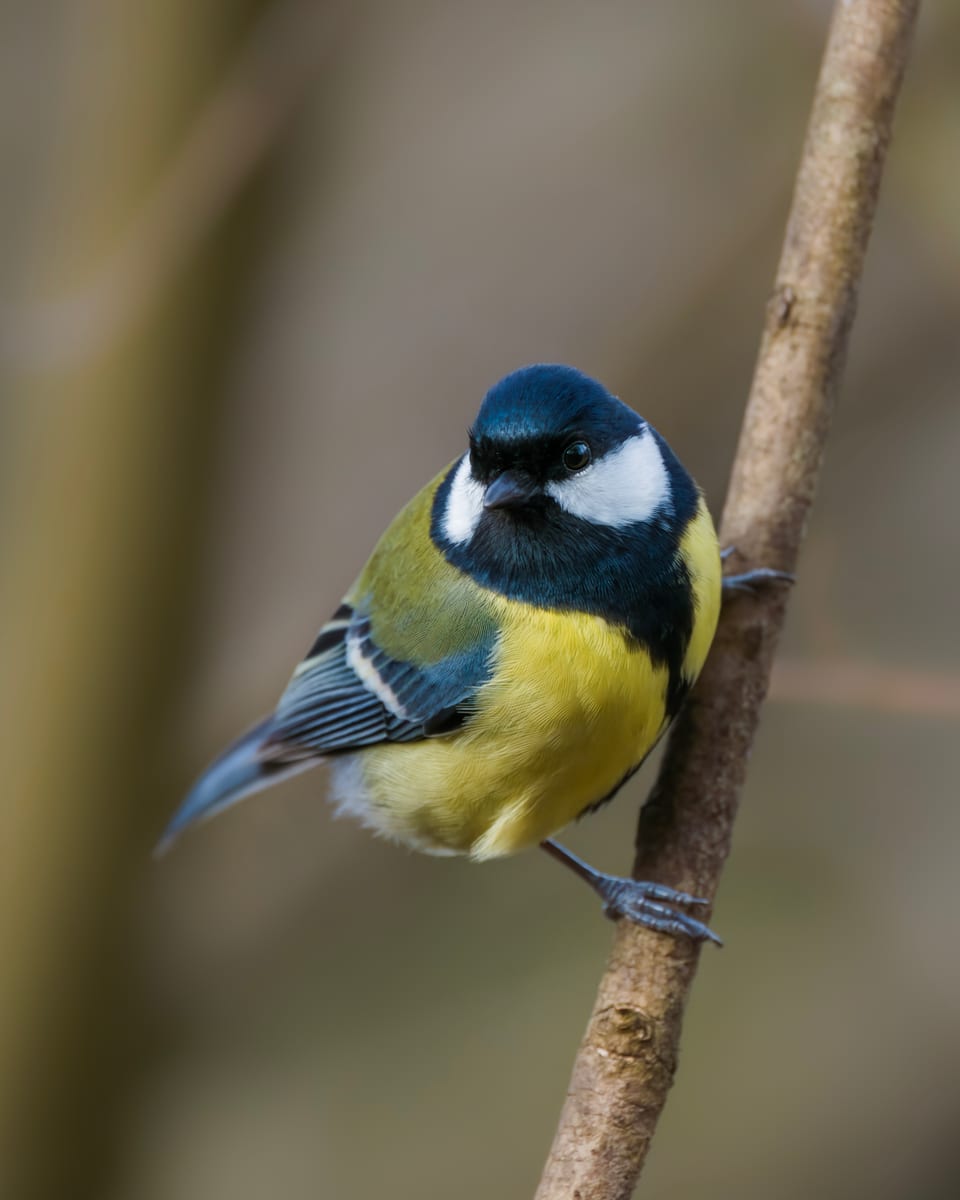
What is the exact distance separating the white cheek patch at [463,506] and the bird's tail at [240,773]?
0.59 meters

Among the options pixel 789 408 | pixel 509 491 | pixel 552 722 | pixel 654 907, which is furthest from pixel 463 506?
pixel 654 907

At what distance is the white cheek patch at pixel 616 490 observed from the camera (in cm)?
185

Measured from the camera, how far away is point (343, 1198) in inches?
152

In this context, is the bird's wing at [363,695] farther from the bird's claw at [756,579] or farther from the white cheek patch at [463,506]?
the bird's claw at [756,579]

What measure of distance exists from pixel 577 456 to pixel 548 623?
0.78ft

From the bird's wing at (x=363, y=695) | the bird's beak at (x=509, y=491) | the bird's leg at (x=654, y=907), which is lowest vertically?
the bird's leg at (x=654, y=907)

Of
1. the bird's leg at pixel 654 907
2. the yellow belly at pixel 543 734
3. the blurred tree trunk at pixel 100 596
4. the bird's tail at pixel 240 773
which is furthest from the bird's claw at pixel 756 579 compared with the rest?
the blurred tree trunk at pixel 100 596

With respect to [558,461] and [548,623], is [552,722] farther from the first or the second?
[558,461]

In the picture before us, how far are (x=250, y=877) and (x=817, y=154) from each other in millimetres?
2089

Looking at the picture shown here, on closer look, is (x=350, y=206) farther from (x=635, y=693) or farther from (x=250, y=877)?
(x=635, y=693)

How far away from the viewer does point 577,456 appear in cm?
184

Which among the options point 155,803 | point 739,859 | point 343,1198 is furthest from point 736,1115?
point 155,803

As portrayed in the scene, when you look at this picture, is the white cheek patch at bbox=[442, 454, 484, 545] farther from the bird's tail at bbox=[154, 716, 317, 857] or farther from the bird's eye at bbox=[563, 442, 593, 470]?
the bird's tail at bbox=[154, 716, 317, 857]

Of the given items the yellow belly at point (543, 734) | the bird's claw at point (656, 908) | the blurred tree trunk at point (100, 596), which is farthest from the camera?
the blurred tree trunk at point (100, 596)
